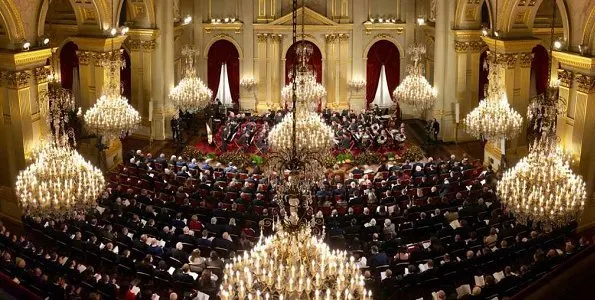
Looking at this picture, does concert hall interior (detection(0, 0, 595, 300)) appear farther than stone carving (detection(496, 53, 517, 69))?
No

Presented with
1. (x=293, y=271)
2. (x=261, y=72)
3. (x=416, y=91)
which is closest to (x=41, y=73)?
(x=293, y=271)

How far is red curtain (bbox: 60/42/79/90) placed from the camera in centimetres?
3412

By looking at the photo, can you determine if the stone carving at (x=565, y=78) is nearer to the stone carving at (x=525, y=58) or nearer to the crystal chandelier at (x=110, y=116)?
the stone carving at (x=525, y=58)

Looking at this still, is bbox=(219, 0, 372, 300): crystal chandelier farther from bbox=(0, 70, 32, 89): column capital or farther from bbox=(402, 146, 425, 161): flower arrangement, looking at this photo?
bbox=(402, 146, 425, 161): flower arrangement

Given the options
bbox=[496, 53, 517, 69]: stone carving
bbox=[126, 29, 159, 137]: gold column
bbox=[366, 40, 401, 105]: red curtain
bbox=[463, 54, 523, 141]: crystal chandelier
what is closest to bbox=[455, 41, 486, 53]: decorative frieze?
bbox=[496, 53, 517, 69]: stone carving

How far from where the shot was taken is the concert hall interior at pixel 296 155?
1484cm

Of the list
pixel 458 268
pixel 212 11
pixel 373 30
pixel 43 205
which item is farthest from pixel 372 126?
pixel 43 205

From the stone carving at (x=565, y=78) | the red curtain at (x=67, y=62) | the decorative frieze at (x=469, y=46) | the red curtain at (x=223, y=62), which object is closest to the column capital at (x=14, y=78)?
the red curtain at (x=67, y=62)

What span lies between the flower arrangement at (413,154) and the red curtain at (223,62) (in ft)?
41.2

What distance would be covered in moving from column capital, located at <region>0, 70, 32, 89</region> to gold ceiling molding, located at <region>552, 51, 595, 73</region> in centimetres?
1646

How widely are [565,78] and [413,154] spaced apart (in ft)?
32.8

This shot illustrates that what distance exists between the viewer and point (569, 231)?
18797mm

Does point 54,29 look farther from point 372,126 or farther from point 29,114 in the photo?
point 372,126

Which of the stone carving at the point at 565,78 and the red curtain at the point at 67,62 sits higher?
the red curtain at the point at 67,62
